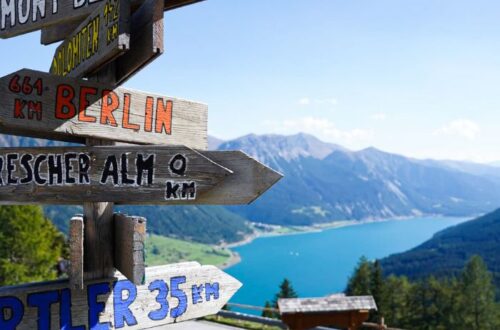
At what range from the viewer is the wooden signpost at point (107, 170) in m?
2.84

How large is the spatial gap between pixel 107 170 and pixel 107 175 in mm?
30

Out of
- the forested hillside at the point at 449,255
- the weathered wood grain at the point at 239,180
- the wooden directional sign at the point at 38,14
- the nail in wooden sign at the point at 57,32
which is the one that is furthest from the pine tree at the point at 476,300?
the wooden directional sign at the point at 38,14

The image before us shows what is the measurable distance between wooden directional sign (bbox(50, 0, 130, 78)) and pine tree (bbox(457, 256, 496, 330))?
6640 cm

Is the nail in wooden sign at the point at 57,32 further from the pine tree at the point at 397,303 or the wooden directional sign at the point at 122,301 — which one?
the pine tree at the point at 397,303

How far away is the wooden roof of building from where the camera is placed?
45.3ft

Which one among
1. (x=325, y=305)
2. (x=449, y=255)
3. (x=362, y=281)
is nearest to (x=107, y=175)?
(x=325, y=305)

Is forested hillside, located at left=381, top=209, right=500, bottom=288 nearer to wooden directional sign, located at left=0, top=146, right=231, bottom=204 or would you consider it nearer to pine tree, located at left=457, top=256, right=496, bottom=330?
pine tree, located at left=457, top=256, right=496, bottom=330

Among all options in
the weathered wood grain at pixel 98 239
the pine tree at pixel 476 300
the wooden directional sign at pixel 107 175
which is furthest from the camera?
the pine tree at pixel 476 300

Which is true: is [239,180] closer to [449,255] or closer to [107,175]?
[107,175]

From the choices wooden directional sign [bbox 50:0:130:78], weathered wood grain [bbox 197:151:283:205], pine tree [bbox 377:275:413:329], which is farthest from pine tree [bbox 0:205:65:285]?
pine tree [bbox 377:275:413:329]

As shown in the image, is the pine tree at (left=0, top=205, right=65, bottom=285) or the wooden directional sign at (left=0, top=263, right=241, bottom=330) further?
the pine tree at (left=0, top=205, right=65, bottom=285)

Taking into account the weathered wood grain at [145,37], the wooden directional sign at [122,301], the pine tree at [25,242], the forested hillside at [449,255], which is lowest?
the forested hillside at [449,255]

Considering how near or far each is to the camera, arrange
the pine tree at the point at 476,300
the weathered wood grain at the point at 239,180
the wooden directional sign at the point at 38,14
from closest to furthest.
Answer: the weathered wood grain at the point at 239,180 < the wooden directional sign at the point at 38,14 < the pine tree at the point at 476,300

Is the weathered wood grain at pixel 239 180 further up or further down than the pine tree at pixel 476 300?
further up
